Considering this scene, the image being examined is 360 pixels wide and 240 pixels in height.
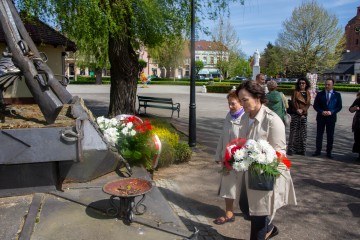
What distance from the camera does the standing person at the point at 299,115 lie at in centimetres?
787

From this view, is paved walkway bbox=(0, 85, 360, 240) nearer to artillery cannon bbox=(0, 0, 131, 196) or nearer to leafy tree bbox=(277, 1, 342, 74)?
artillery cannon bbox=(0, 0, 131, 196)

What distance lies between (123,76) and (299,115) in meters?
5.19

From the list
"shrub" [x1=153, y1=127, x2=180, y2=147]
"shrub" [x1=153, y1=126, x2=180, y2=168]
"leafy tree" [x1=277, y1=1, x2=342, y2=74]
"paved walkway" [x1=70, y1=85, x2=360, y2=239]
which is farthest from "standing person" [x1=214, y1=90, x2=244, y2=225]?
"leafy tree" [x1=277, y1=1, x2=342, y2=74]

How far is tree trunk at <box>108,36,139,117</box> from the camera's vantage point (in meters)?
10.1

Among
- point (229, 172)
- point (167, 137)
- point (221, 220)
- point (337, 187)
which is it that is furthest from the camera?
point (167, 137)

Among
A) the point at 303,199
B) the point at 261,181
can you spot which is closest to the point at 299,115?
the point at 303,199

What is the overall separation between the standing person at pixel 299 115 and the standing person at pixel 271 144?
15.5ft

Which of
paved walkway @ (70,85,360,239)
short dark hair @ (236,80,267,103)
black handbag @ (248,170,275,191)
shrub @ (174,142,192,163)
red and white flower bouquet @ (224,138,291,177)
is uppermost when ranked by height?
short dark hair @ (236,80,267,103)

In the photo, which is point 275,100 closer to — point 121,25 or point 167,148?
point 167,148

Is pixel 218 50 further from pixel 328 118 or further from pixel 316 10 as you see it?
pixel 328 118

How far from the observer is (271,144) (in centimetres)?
341

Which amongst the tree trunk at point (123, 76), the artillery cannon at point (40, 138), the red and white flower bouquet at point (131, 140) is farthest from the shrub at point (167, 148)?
the tree trunk at point (123, 76)

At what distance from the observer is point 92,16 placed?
7887 millimetres

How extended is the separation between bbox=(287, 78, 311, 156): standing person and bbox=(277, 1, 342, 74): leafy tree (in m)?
39.0
